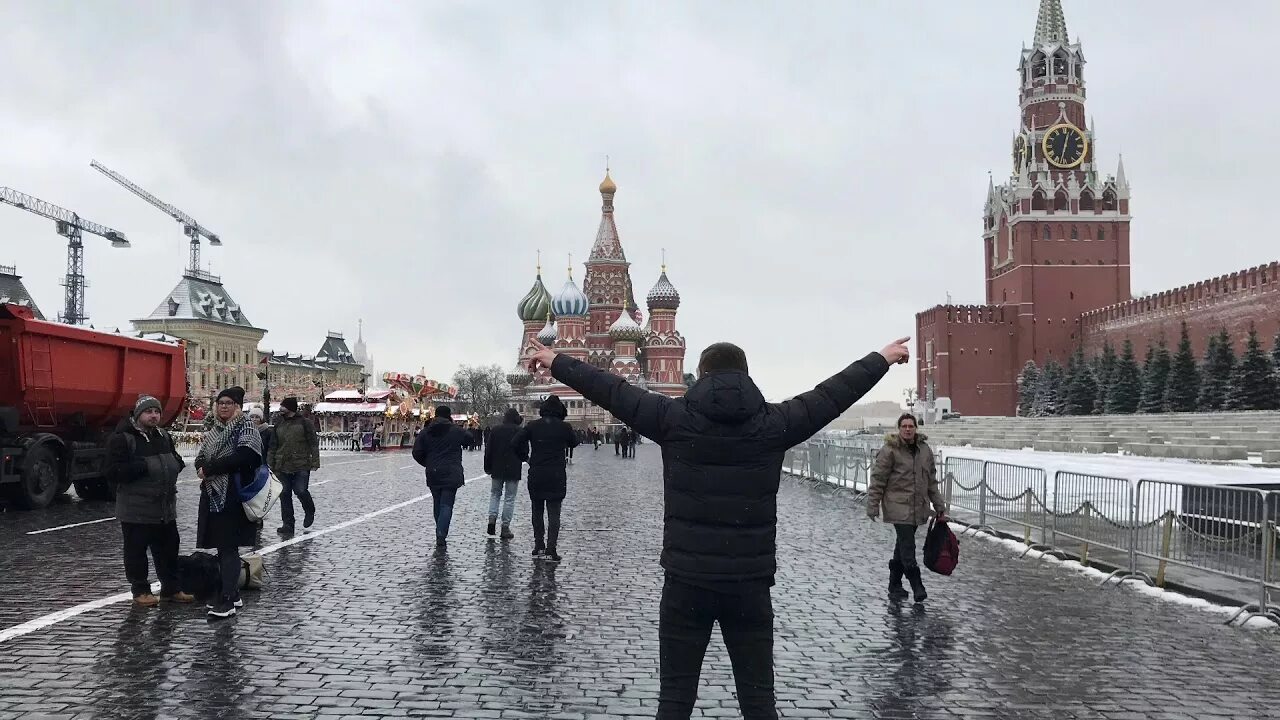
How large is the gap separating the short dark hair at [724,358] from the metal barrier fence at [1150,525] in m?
5.58

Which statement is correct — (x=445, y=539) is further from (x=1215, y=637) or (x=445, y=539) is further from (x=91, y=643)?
(x=1215, y=637)

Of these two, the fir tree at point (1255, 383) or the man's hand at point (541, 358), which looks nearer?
the man's hand at point (541, 358)

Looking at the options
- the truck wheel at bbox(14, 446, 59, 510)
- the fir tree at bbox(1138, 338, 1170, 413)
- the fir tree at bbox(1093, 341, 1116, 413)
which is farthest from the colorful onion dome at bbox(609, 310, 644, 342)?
the truck wheel at bbox(14, 446, 59, 510)

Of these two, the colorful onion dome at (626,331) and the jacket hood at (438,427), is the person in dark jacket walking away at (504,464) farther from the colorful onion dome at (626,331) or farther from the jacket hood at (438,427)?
the colorful onion dome at (626,331)

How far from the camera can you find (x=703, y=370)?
387 cm

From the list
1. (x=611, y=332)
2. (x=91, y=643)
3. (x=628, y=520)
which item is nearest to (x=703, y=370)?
(x=91, y=643)

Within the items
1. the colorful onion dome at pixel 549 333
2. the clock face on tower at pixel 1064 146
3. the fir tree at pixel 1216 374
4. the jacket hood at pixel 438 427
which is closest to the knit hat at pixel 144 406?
the jacket hood at pixel 438 427

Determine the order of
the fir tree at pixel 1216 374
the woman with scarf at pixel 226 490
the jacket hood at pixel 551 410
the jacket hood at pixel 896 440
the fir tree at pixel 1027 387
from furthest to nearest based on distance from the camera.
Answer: the fir tree at pixel 1027 387 → the fir tree at pixel 1216 374 → the jacket hood at pixel 551 410 → the jacket hood at pixel 896 440 → the woman with scarf at pixel 226 490

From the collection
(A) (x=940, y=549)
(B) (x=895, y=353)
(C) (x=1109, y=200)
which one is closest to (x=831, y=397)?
(B) (x=895, y=353)

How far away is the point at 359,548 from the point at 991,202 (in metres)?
92.7

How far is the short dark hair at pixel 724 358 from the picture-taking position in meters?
3.78

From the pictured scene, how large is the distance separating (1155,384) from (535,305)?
64124 millimetres

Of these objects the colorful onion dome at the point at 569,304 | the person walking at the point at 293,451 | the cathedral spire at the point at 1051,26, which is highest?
the cathedral spire at the point at 1051,26

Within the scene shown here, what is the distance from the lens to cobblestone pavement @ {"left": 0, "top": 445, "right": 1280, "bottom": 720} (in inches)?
204
